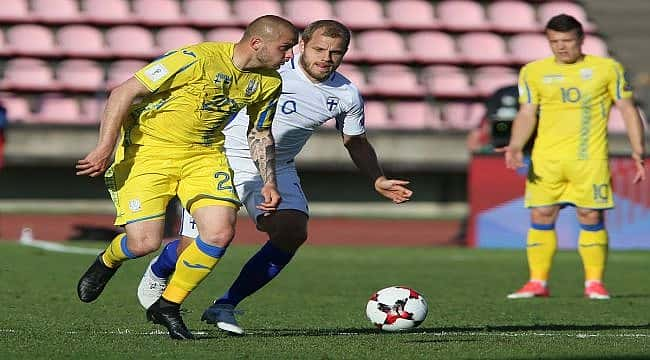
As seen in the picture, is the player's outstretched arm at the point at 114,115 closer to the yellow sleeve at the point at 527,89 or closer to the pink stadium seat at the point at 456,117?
the yellow sleeve at the point at 527,89

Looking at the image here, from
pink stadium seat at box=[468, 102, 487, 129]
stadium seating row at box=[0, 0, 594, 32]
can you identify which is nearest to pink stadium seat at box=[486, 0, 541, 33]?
stadium seating row at box=[0, 0, 594, 32]

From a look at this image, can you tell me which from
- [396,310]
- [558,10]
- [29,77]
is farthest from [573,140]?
[558,10]

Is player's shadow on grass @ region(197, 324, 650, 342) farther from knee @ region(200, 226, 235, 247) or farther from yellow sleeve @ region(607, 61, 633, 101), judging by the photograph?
yellow sleeve @ region(607, 61, 633, 101)

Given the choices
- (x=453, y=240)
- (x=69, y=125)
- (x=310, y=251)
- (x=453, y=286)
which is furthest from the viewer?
(x=69, y=125)

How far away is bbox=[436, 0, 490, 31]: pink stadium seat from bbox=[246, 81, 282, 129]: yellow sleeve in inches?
619

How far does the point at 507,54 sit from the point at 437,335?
1559 cm

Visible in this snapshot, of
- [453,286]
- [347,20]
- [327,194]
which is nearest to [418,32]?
[347,20]

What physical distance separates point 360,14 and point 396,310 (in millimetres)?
15405

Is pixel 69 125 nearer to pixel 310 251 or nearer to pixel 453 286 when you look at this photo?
pixel 310 251

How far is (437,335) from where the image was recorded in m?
6.65

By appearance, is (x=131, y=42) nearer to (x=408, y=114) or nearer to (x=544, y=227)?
(x=408, y=114)

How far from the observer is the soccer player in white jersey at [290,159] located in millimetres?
6590

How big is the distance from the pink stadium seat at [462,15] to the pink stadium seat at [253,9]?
2851 mm

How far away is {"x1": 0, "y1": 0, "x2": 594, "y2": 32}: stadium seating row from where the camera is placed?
68.8ft
